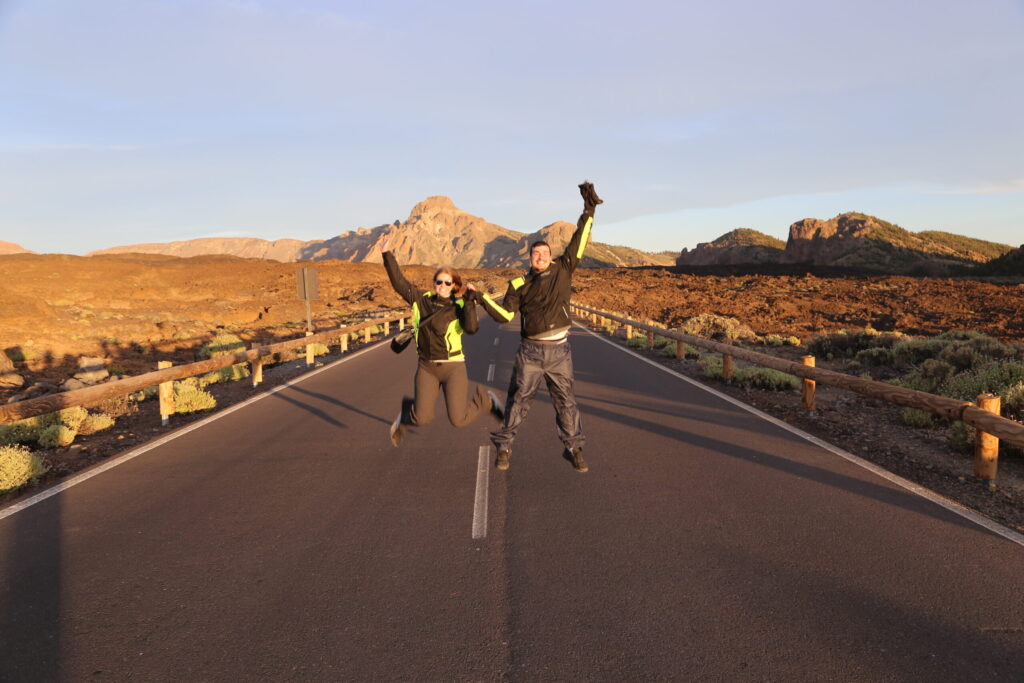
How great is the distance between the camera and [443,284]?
20.1 ft

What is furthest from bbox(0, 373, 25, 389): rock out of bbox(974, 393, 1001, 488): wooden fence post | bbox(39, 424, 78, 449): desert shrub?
bbox(974, 393, 1001, 488): wooden fence post

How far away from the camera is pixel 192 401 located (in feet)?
32.5

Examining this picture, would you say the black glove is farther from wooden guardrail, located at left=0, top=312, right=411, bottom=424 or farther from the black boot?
wooden guardrail, located at left=0, top=312, right=411, bottom=424

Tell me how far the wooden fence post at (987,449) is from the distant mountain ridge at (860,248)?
9519cm

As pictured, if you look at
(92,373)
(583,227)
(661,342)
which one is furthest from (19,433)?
(661,342)

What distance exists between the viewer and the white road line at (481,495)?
4582mm

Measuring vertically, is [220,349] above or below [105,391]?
below

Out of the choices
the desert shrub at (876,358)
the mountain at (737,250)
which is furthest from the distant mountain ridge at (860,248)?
the desert shrub at (876,358)

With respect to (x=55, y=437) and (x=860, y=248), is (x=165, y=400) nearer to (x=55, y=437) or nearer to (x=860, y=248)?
(x=55, y=437)

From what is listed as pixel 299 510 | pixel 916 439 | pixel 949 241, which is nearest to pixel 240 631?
pixel 299 510

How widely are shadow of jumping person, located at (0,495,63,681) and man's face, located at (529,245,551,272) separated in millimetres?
4386

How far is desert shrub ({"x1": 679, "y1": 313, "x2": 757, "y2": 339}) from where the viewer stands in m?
21.5

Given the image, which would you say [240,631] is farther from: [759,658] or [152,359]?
[152,359]

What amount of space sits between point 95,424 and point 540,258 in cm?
700
